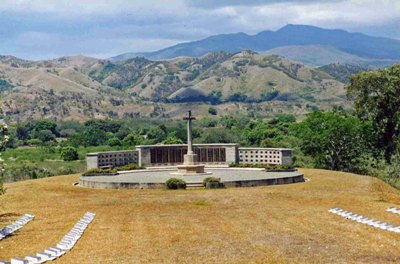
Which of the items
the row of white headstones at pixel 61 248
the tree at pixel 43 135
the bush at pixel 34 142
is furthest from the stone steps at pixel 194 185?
the tree at pixel 43 135

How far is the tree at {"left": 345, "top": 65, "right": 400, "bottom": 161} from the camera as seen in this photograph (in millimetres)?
71312

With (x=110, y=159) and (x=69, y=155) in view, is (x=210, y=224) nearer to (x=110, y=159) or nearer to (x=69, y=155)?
(x=110, y=159)

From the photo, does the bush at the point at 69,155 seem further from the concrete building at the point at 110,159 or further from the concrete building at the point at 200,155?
the concrete building at the point at 200,155

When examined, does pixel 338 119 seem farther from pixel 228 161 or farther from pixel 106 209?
pixel 106 209

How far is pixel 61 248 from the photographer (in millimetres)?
24375

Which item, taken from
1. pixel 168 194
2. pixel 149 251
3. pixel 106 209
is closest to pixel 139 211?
pixel 106 209

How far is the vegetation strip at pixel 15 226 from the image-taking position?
28097mm

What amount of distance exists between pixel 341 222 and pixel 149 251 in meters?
10.9

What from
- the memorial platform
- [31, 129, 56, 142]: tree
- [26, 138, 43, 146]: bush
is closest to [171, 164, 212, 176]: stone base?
the memorial platform

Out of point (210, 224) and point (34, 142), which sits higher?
point (210, 224)

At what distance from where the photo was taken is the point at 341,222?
3045 centimetres

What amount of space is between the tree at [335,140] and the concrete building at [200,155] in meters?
9.44

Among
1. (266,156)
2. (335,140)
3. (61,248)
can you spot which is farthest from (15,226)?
(335,140)

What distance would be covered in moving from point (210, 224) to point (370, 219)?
312 inches
